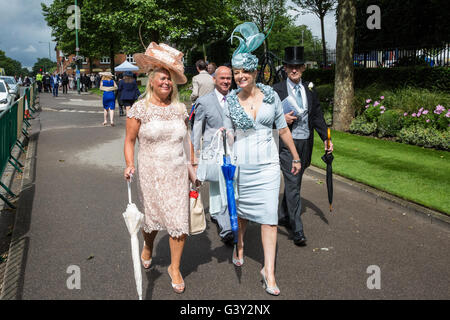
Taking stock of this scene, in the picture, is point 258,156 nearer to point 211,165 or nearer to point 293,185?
point 211,165

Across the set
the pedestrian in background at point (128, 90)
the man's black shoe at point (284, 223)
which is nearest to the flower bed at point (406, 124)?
the man's black shoe at point (284, 223)

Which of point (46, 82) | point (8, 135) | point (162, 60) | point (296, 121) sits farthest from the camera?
point (46, 82)

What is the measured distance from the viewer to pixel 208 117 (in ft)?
15.7

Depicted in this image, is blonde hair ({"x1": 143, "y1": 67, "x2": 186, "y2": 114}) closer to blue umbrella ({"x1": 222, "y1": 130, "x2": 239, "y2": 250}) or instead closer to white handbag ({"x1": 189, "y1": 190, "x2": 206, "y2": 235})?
blue umbrella ({"x1": 222, "y1": 130, "x2": 239, "y2": 250})

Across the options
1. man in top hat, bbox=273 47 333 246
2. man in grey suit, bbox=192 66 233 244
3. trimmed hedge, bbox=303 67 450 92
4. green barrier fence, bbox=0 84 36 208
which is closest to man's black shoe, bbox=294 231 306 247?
man in top hat, bbox=273 47 333 246

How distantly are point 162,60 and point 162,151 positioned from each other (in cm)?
80

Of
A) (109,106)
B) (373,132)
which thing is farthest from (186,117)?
(109,106)

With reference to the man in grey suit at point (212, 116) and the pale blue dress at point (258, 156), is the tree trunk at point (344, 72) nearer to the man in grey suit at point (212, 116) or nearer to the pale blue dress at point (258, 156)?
the man in grey suit at point (212, 116)

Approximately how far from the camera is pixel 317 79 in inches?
756

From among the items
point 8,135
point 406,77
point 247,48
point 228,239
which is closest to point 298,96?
point 247,48

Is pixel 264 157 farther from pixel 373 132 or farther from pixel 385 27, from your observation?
pixel 385 27

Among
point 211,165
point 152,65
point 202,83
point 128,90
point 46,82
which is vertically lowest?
point 211,165

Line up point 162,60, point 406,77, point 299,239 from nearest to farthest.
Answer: point 162,60
point 299,239
point 406,77
